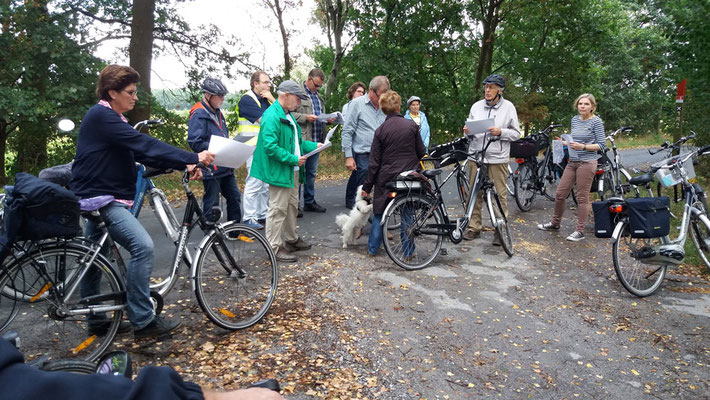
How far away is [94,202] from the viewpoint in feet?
11.2

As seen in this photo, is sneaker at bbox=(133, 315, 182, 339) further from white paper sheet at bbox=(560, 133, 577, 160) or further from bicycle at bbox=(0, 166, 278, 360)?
white paper sheet at bbox=(560, 133, 577, 160)

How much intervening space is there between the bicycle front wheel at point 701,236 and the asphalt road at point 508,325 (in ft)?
1.20

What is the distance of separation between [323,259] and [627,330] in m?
3.40

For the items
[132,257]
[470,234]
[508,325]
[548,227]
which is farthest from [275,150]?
[548,227]

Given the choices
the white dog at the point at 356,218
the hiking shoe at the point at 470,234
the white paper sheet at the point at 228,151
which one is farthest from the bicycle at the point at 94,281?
the hiking shoe at the point at 470,234

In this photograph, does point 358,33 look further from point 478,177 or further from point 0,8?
point 478,177

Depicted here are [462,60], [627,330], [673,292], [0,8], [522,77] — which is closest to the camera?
[627,330]

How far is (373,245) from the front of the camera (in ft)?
20.4

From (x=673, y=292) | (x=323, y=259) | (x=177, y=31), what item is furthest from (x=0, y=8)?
(x=673, y=292)

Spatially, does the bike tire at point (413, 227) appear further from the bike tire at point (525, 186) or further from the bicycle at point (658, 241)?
the bike tire at point (525, 186)

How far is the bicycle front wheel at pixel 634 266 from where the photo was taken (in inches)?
209

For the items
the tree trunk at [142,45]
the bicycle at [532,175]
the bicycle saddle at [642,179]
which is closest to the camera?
the bicycle saddle at [642,179]

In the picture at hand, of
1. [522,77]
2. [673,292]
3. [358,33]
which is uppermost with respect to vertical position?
[358,33]

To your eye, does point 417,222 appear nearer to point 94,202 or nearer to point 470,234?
point 470,234
